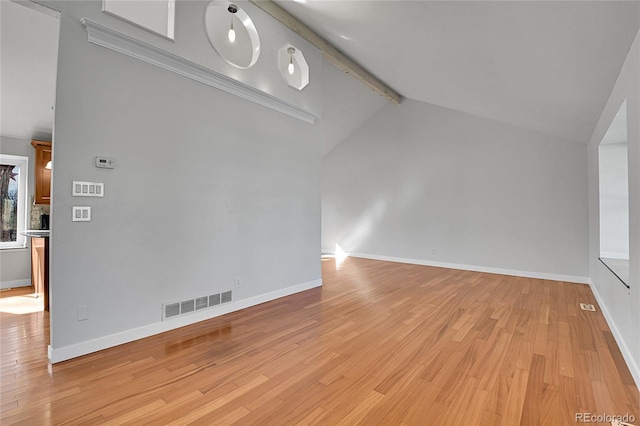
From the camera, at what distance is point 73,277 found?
2.41 m

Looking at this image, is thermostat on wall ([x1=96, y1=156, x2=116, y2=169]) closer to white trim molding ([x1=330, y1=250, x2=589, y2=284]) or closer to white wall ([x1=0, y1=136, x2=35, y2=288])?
white wall ([x1=0, y1=136, x2=35, y2=288])

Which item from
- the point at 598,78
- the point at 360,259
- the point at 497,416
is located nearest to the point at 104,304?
the point at 497,416

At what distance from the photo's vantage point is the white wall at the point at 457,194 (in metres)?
5.49

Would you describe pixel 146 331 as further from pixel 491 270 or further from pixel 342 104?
pixel 491 270

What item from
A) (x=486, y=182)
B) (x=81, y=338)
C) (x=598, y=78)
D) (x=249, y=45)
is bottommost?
(x=81, y=338)

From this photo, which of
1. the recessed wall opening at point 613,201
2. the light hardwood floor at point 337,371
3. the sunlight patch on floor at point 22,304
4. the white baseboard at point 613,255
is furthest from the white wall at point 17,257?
the white baseboard at point 613,255

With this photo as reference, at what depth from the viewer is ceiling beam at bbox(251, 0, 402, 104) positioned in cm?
391

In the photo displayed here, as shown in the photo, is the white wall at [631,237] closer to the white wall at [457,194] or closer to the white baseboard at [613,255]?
the white baseboard at [613,255]

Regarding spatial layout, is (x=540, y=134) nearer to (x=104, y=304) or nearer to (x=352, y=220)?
(x=352, y=220)

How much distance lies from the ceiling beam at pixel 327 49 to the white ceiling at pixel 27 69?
→ 2.14m

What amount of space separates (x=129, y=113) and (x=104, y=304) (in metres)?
1.63

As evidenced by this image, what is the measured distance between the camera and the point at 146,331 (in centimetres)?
283

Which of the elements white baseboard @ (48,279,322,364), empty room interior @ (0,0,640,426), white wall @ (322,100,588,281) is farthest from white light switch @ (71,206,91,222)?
white wall @ (322,100,588,281)

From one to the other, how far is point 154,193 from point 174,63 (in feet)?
4.16
